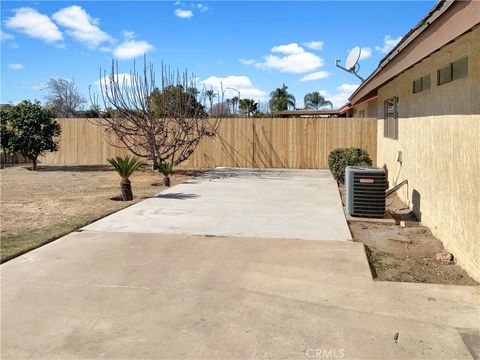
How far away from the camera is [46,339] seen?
11.6ft

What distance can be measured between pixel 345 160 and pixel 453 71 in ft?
20.8

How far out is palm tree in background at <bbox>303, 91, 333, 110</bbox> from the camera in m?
68.1

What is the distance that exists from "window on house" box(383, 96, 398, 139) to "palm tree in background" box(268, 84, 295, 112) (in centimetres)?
4685

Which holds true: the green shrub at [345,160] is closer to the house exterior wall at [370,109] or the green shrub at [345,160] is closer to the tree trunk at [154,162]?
the house exterior wall at [370,109]

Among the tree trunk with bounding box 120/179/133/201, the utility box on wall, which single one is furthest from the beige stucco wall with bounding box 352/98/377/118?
the tree trunk with bounding box 120/179/133/201

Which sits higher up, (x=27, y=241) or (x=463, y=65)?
(x=463, y=65)

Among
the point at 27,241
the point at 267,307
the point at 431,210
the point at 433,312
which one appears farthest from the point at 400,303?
the point at 27,241

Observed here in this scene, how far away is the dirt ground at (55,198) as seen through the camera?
6982 millimetres

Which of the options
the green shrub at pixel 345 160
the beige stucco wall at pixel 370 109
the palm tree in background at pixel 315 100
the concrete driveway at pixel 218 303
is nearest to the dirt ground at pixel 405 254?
the concrete driveway at pixel 218 303

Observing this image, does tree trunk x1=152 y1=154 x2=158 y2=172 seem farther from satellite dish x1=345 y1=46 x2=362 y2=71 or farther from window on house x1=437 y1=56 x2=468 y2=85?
window on house x1=437 y1=56 x2=468 y2=85

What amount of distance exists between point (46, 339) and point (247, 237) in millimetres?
3582

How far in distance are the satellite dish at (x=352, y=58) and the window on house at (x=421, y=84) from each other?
24.7 ft

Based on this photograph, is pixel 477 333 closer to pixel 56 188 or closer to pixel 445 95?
pixel 445 95

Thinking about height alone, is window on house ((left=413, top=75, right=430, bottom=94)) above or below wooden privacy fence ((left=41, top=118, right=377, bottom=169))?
above
